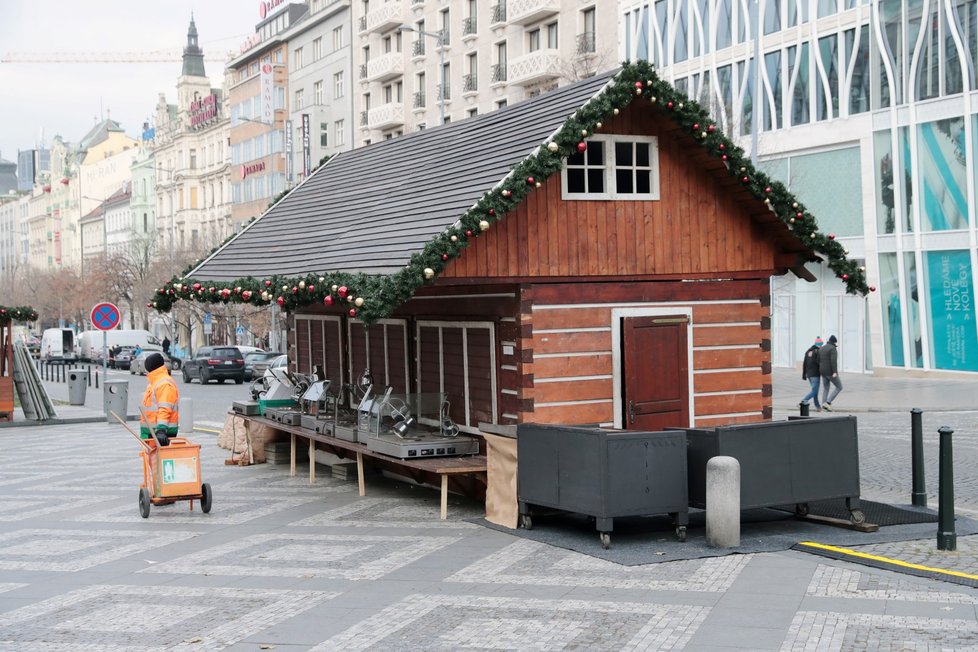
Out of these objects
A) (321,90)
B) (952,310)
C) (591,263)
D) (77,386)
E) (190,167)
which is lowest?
(77,386)

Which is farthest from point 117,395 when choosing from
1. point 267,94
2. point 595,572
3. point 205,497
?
point 267,94

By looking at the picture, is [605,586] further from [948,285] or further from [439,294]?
[948,285]

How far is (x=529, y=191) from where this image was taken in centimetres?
1341

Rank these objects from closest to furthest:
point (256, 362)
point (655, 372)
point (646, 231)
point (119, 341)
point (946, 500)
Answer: point (946, 500) < point (655, 372) < point (646, 231) < point (256, 362) < point (119, 341)

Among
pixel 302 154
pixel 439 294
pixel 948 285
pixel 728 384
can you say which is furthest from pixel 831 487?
pixel 302 154

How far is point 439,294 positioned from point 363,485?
2.70 metres

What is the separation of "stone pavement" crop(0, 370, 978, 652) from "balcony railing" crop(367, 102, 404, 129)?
51.5 meters

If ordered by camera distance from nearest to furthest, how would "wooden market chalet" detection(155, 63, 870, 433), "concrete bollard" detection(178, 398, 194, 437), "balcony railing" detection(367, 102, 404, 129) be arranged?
"wooden market chalet" detection(155, 63, 870, 433)
"concrete bollard" detection(178, 398, 194, 437)
"balcony railing" detection(367, 102, 404, 129)

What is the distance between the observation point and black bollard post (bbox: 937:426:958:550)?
36.9 feet

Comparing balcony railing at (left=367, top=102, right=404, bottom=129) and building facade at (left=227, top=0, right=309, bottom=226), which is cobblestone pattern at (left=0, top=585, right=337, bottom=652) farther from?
building facade at (left=227, top=0, right=309, bottom=226)

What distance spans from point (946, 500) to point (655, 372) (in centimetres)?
421

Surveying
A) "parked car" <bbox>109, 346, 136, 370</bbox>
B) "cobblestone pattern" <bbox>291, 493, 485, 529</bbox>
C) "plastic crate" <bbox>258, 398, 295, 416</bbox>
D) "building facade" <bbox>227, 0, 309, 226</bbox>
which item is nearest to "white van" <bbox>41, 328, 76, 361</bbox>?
"parked car" <bbox>109, 346, 136, 370</bbox>

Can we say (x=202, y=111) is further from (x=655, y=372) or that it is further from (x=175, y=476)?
(x=655, y=372)

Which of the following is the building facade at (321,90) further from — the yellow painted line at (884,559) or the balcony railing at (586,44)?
the yellow painted line at (884,559)
